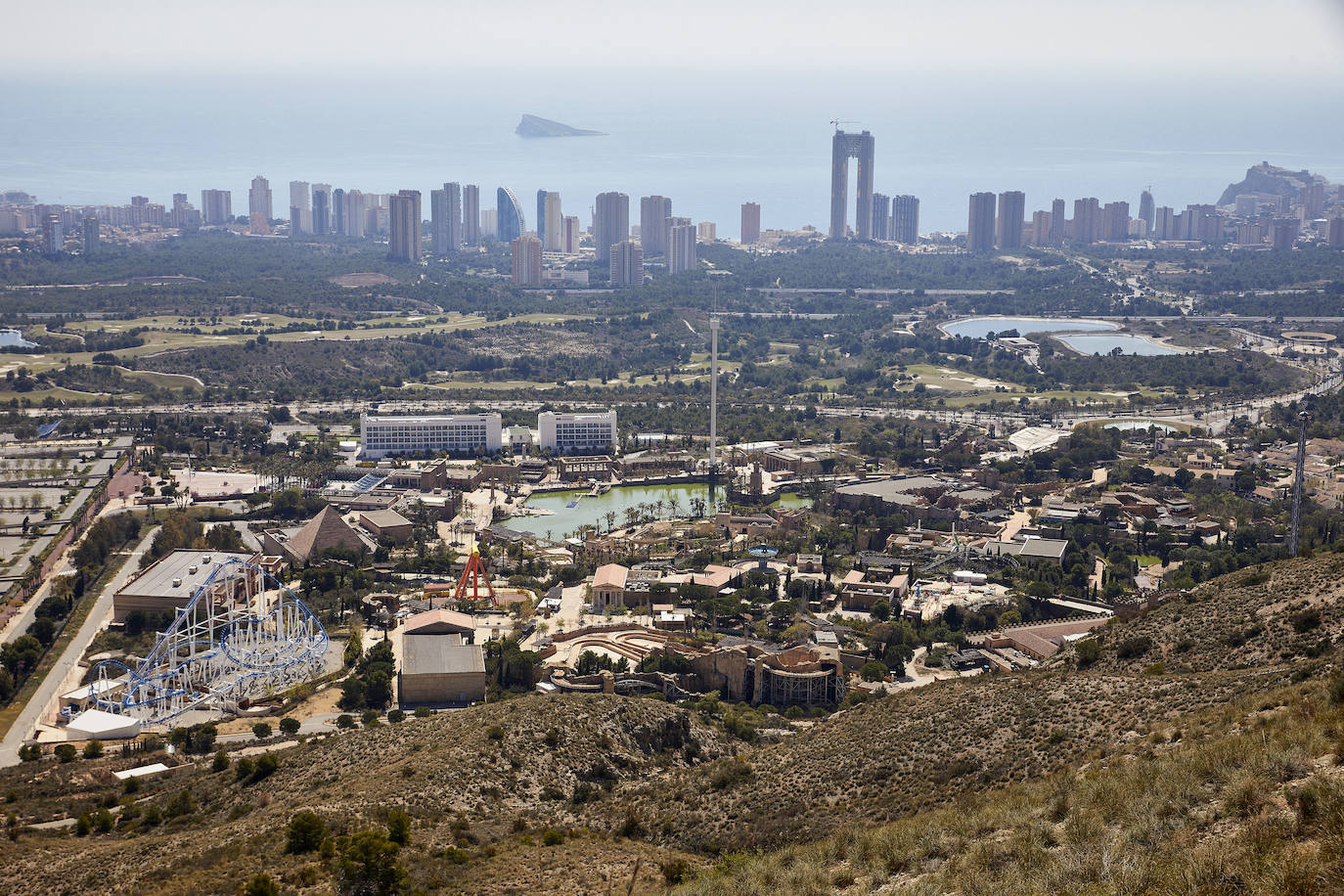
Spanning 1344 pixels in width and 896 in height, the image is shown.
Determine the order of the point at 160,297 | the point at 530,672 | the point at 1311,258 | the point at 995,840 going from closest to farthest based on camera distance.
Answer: the point at 995,840 < the point at 530,672 < the point at 160,297 < the point at 1311,258

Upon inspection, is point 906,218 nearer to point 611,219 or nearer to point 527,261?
point 611,219

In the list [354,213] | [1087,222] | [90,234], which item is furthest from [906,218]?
[90,234]

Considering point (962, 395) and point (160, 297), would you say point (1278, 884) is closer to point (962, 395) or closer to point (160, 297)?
point (962, 395)

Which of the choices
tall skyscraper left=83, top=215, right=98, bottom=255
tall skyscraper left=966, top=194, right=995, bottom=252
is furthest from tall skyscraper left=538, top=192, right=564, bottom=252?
tall skyscraper left=83, top=215, right=98, bottom=255

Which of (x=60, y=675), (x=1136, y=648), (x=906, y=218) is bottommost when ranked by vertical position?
(x=60, y=675)

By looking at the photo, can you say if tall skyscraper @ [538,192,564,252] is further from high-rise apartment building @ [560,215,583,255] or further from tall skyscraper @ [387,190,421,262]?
tall skyscraper @ [387,190,421,262]

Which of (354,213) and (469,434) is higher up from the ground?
(354,213)

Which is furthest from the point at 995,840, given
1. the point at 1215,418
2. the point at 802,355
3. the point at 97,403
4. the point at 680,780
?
the point at 802,355
